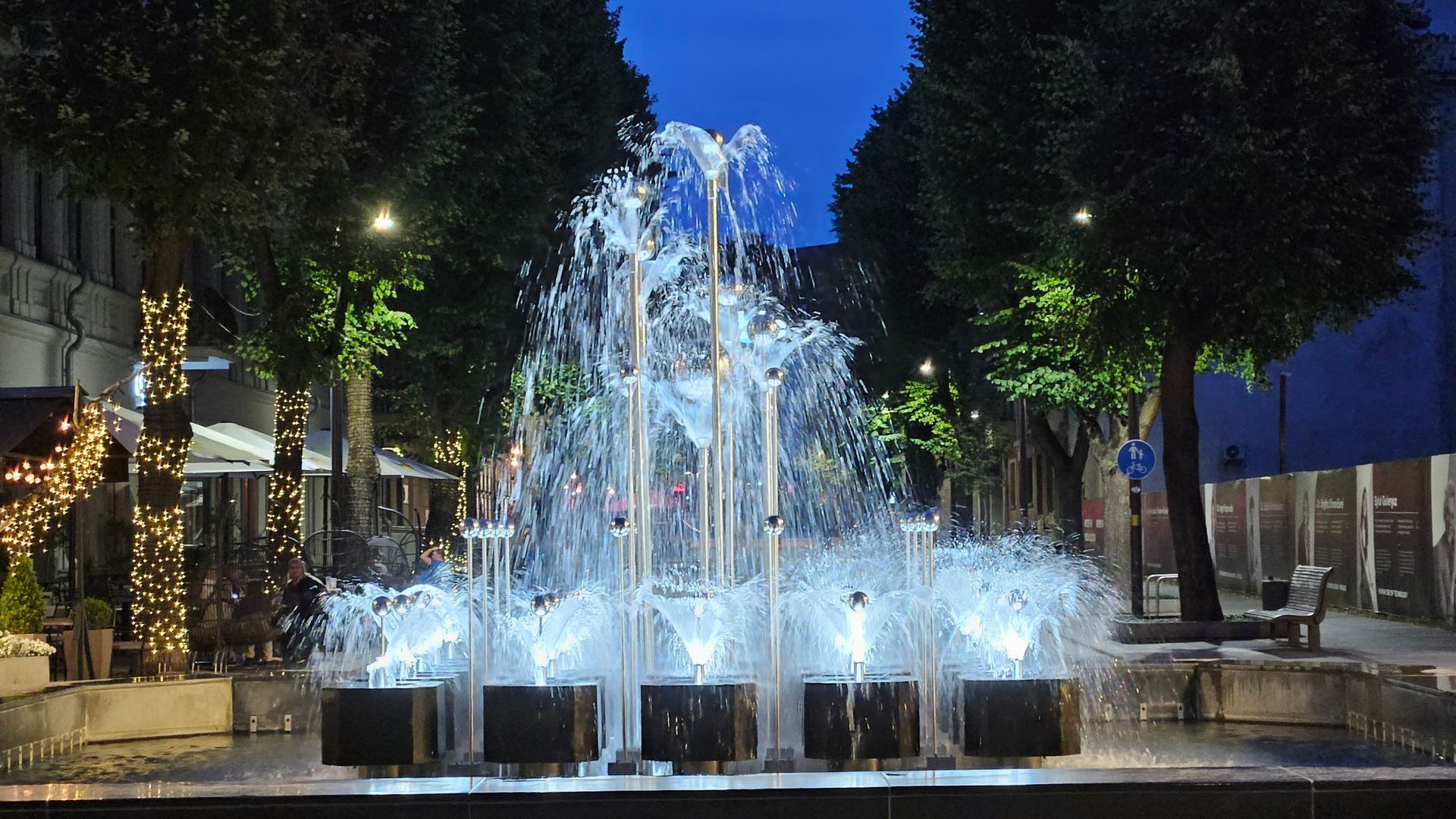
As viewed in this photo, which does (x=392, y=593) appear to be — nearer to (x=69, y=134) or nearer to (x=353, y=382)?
(x=69, y=134)

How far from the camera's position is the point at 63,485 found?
53.9ft

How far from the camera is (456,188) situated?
26812mm

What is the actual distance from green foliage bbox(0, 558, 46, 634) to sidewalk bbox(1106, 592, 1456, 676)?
10.0m

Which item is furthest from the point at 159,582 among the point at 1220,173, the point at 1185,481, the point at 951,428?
the point at 951,428

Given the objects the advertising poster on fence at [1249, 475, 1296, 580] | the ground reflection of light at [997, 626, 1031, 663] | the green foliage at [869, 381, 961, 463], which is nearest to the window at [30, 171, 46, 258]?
the ground reflection of light at [997, 626, 1031, 663]

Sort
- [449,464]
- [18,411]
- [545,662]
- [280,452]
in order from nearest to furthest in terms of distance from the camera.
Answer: [545,662] → [18,411] → [280,452] → [449,464]

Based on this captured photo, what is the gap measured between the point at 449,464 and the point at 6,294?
11049 mm

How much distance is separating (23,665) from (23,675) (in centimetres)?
8

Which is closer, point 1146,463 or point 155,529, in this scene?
Result: point 155,529

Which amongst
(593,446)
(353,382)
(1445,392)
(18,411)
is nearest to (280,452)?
(18,411)

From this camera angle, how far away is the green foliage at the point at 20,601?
15.3 meters

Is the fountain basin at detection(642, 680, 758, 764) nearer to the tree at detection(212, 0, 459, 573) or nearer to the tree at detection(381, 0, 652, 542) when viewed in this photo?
the tree at detection(212, 0, 459, 573)

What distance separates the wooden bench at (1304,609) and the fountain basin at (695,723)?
9869 mm

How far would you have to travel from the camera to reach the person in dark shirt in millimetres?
19359
